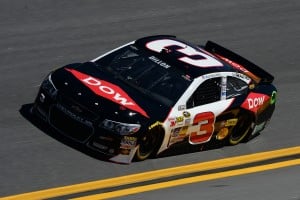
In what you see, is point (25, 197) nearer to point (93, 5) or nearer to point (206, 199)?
point (206, 199)

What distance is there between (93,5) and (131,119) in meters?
6.65

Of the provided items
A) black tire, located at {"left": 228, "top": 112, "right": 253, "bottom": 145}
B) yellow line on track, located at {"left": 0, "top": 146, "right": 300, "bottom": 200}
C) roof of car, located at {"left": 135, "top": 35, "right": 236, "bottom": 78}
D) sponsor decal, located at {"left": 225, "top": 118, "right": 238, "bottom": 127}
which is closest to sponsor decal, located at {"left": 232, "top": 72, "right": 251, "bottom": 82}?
roof of car, located at {"left": 135, "top": 35, "right": 236, "bottom": 78}

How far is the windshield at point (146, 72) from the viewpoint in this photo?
11.9 m

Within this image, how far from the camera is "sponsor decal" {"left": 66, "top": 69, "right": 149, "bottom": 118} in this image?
37.6 feet

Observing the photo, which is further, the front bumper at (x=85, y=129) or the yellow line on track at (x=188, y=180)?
the front bumper at (x=85, y=129)

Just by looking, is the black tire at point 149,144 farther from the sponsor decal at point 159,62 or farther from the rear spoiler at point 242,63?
the rear spoiler at point 242,63

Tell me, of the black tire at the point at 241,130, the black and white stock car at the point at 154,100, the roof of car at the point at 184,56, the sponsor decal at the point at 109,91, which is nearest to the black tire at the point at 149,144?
the black and white stock car at the point at 154,100

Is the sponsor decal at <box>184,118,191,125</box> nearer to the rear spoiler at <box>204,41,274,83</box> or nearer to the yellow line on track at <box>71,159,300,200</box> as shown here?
the yellow line on track at <box>71,159,300,200</box>

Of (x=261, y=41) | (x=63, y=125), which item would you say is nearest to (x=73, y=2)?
(x=261, y=41)

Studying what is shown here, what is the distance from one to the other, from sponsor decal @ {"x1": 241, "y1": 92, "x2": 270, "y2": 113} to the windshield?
3.31 ft

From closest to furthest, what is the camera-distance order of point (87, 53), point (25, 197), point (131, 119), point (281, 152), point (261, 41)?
point (25, 197), point (131, 119), point (281, 152), point (87, 53), point (261, 41)

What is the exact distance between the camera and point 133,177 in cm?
1122

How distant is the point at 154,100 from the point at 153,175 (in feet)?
3.45

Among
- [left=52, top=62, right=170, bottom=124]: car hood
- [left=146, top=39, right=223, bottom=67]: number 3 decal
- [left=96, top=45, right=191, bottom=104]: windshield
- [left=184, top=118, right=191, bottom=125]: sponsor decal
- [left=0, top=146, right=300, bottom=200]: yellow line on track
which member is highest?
[left=146, top=39, right=223, bottom=67]: number 3 decal
